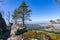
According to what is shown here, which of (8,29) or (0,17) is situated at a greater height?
(0,17)

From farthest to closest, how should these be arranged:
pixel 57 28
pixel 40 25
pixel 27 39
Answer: pixel 57 28 < pixel 40 25 < pixel 27 39

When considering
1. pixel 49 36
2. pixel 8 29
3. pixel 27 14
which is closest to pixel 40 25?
pixel 49 36

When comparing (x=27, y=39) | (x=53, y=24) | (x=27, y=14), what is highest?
(x=27, y=14)

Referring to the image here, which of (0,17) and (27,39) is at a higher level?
(0,17)

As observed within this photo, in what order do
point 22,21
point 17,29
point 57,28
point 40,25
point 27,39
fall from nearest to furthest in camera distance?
point 27,39 < point 17,29 < point 40,25 < point 57,28 < point 22,21

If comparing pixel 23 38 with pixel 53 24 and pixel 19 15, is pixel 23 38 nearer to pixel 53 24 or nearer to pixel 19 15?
pixel 53 24

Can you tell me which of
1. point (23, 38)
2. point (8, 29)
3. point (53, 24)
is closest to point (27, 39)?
point (23, 38)

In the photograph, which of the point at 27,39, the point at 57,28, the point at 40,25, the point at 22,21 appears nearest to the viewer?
the point at 27,39

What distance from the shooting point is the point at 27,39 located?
36.2ft

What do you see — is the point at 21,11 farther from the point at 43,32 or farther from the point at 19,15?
the point at 43,32

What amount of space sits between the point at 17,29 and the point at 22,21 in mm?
3915

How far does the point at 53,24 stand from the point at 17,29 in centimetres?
396

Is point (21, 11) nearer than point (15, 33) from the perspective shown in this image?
No

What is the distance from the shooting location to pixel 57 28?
1350cm
